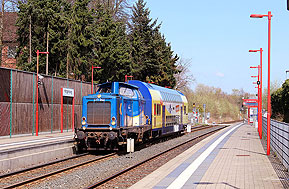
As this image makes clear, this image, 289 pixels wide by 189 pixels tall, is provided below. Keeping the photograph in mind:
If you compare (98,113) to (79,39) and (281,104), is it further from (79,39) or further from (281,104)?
(281,104)

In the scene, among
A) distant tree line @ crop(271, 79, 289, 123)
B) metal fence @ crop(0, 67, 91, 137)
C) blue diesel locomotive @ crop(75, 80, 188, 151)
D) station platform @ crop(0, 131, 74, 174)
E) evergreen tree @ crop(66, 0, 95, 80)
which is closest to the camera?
station platform @ crop(0, 131, 74, 174)

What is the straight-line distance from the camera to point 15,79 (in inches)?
1055

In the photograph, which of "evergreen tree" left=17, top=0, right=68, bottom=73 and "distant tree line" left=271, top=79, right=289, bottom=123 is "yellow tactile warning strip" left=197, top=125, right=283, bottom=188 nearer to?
"evergreen tree" left=17, top=0, right=68, bottom=73

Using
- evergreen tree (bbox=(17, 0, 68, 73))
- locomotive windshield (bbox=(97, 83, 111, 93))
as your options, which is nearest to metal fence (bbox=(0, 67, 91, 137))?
locomotive windshield (bbox=(97, 83, 111, 93))

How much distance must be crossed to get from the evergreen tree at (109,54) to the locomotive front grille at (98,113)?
28908 mm

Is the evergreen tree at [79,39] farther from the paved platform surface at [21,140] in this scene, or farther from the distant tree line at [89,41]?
the paved platform surface at [21,140]

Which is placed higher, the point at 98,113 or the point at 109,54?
the point at 109,54

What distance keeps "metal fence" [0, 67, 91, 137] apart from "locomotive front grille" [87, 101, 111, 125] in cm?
756

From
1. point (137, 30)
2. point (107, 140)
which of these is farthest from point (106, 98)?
point (137, 30)

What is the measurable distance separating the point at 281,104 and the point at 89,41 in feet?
98.6

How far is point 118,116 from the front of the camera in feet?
63.0

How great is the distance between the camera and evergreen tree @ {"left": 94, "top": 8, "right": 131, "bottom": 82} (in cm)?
4941

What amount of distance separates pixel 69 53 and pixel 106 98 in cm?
2633

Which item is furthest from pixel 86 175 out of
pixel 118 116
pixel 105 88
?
pixel 105 88
